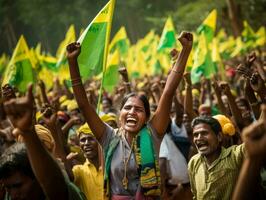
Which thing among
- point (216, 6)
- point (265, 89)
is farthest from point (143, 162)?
point (216, 6)

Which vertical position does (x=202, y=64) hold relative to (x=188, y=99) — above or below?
above

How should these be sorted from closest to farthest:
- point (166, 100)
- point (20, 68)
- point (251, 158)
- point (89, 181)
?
point (251, 158), point (166, 100), point (89, 181), point (20, 68)

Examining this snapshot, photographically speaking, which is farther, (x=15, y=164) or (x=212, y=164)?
(x=212, y=164)

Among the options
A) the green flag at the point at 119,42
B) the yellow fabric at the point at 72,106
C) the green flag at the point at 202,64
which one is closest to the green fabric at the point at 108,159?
the yellow fabric at the point at 72,106

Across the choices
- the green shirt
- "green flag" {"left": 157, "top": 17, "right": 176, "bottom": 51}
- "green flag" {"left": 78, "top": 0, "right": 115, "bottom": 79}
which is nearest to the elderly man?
the green shirt

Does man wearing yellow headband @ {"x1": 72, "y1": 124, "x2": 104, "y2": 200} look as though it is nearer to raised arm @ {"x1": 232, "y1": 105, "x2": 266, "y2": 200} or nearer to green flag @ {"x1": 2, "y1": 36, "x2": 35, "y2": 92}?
raised arm @ {"x1": 232, "y1": 105, "x2": 266, "y2": 200}

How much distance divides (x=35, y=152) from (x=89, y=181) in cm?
171

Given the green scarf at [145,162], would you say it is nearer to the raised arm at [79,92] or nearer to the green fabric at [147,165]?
the green fabric at [147,165]

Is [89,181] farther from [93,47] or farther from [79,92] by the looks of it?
[93,47]

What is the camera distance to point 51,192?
2324 millimetres

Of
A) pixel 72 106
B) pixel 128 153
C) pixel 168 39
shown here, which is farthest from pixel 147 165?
pixel 168 39

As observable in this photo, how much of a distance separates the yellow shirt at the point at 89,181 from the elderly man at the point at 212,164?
2.42 ft

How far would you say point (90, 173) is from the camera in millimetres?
4012

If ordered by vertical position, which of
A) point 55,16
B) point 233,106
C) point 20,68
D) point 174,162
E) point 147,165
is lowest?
point 174,162
